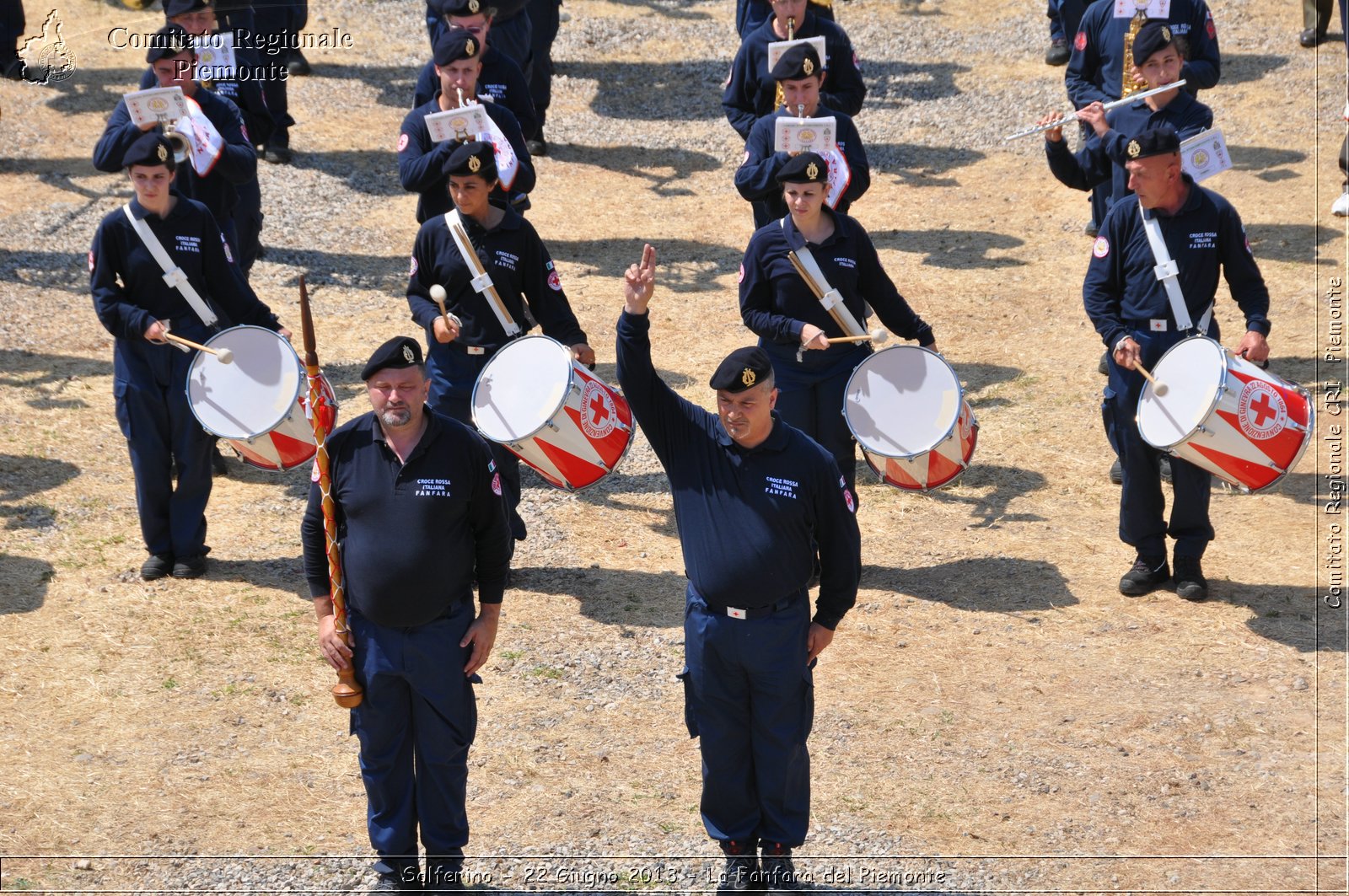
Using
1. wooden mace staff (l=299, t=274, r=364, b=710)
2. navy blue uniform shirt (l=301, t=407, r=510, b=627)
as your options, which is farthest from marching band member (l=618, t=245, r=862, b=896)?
wooden mace staff (l=299, t=274, r=364, b=710)

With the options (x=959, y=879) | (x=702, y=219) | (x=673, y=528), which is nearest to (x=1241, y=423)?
(x=959, y=879)

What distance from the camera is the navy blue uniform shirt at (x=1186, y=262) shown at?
316 inches

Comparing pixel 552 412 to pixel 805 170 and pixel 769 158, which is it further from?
pixel 769 158

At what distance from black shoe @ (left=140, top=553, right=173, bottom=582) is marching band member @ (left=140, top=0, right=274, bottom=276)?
2.77 m

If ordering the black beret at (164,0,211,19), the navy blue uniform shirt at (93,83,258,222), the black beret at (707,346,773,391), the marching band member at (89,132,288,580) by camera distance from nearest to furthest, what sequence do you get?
the black beret at (707,346,773,391)
the marching band member at (89,132,288,580)
the navy blue uniform shirt at (93,83,258,222)
the black beret at (164,0,211,19)

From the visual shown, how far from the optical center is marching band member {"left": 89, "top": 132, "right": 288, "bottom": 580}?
8328 mm

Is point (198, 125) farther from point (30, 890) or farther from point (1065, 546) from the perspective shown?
point (1065, 546)

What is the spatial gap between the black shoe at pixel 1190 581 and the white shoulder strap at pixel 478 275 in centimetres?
389

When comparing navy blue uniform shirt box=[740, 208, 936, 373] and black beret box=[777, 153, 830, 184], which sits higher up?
black beret box=[777, 153, 830, 184]

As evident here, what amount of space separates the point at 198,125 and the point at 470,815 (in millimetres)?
5419

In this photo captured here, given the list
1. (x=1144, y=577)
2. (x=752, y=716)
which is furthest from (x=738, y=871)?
(x=1144, y=577)

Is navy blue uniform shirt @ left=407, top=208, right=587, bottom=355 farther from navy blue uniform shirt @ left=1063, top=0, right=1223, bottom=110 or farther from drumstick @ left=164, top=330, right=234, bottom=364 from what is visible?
navy blue uniform shirt @ left=1063, top=0, right=1223, bottom=110

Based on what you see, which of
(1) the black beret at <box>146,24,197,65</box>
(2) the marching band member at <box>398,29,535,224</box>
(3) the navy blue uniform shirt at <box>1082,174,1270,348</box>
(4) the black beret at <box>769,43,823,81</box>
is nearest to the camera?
(3) the navy blue uniform shirt at <box>1082,174,1270,348</box>

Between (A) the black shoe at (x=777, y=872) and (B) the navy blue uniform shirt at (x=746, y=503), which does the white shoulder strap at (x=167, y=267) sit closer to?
(B) the navy blue uniform shirt at (x=746, y=503)
